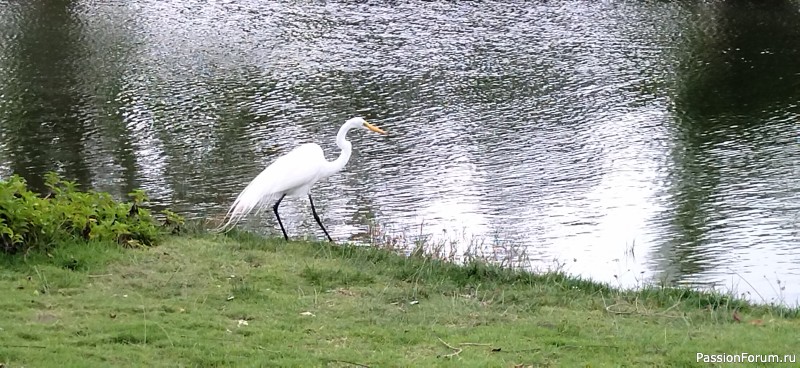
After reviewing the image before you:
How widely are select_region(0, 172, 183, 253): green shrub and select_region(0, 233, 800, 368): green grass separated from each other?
0.69ft

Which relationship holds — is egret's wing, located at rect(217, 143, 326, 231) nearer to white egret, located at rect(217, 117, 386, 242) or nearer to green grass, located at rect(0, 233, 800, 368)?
white egret, located at rect(217, 117, 386, 242)

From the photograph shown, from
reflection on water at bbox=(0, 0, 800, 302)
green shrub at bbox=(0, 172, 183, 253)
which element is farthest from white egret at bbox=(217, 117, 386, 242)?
reflection on water at bbox=(0, 0, 800, 302)

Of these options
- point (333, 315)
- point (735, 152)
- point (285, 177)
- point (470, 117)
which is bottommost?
point (735, 152)

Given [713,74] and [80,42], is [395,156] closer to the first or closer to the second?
[713,74]

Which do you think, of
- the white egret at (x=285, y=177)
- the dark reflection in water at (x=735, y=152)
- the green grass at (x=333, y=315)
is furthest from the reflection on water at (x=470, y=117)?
the green grass at (x=333, y=315)

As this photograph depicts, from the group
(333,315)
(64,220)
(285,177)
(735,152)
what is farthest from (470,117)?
(333,315)

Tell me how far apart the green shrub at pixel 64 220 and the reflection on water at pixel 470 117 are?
3.57m

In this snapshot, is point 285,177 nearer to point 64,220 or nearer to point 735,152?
point 64,220

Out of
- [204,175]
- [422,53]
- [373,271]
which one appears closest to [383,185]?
[204,175]

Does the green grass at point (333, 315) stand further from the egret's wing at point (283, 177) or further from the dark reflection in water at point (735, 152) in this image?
the dark reflection in water at point (735, 152)

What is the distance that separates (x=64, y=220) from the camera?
8.38 m

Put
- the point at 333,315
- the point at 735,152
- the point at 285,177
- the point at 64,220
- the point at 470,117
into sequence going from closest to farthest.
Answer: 1. the point at 333,315
2. the point at 64,220
3. the point at 285,177
4. the point at 735,152
5. the point at 470,117

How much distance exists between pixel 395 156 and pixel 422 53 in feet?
28.6

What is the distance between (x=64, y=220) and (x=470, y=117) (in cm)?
1144
